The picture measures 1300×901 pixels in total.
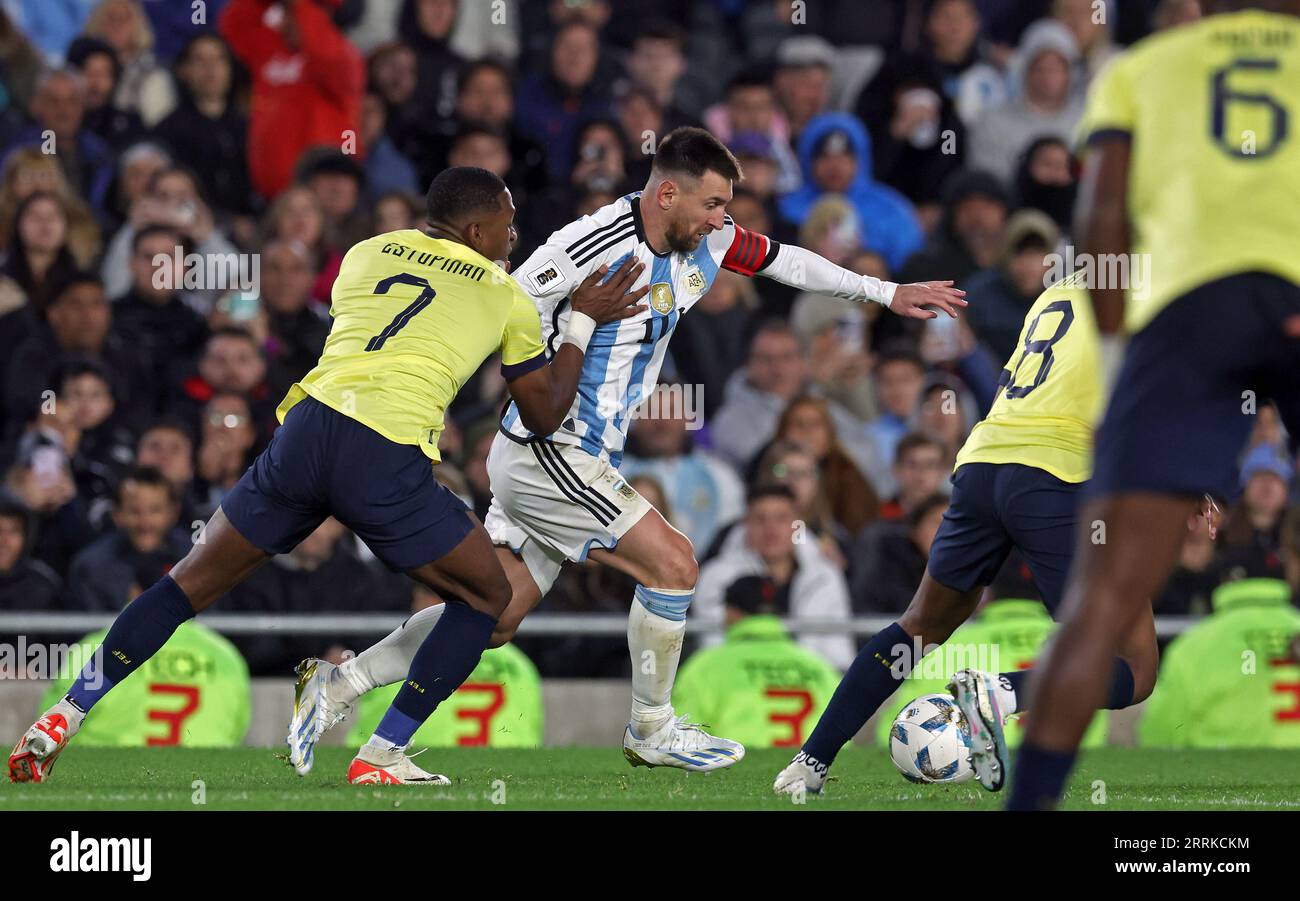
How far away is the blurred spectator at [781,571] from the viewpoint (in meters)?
11.3

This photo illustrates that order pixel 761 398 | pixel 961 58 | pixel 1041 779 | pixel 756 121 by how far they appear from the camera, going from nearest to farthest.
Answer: pixel 1041 779 → pixel 761 398 → pixel 756 121 → pixel 961 58

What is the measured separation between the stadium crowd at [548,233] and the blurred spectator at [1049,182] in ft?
0.08

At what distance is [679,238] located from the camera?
8180mm

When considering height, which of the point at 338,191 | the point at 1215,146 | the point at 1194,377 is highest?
the point at 338,191

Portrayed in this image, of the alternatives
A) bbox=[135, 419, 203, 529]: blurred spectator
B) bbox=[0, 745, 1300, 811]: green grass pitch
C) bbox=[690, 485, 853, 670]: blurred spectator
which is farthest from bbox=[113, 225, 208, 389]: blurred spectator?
bbox=[690, 485, 853, 670]: blurred spectator

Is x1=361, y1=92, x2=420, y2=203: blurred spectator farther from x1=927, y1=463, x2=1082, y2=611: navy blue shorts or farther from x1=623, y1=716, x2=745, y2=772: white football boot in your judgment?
x1=927, y1=463, x2=1082, y2=611: navy blue shorts

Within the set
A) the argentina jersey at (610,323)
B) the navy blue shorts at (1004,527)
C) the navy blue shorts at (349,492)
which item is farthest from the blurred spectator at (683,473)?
the navy blue shorts at (349,492)

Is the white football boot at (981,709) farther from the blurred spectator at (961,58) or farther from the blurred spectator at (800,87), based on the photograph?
the blurred spectator at (961,58)

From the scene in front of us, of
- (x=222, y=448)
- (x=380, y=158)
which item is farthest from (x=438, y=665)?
(x=380, y=158)

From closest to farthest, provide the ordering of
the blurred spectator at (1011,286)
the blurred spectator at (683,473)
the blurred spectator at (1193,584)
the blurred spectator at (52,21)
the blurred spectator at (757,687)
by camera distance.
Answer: the blurred spectator at (757,687)
the blurred spectator at (1193,584)
the blurred spectator at (683,473)
the blurred spectator at (1011,286)
the blurred spectator at (52,21)

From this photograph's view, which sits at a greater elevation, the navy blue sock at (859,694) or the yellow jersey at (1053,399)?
the yellow jersey at (1053,399)

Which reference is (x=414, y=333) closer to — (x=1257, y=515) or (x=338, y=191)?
(x=338, y=191)

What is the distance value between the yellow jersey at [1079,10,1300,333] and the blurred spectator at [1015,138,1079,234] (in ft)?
31.9

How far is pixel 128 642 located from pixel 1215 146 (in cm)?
435
